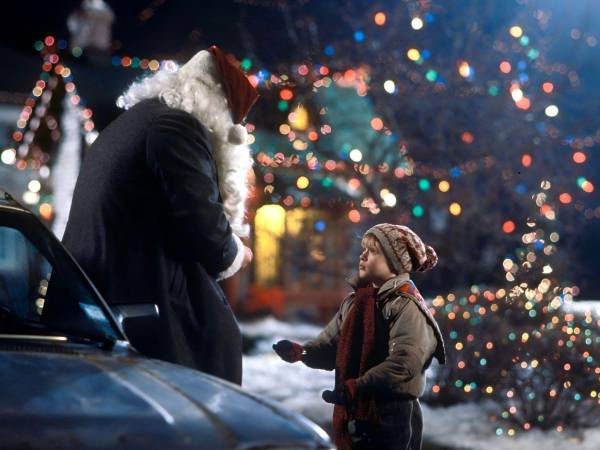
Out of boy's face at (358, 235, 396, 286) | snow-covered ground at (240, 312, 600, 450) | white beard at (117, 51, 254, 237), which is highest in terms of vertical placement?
white beard at (117, 51, 254, 237)

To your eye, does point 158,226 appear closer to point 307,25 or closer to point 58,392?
point 58,392

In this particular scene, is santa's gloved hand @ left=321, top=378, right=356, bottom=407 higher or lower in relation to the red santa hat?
lower

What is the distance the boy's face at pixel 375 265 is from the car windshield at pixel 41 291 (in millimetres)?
1270

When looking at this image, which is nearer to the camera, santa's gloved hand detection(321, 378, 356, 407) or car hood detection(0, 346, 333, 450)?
car hood detection(0, 346, 333, 450)

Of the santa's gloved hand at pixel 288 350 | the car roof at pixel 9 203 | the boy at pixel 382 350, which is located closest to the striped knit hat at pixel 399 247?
the boy at pixel 382 350

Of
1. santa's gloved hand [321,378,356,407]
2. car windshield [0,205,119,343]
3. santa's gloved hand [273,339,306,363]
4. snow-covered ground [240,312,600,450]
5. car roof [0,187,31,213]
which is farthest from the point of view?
snow-covered ground [240,312,600,450]

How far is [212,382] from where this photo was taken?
302 centimetres

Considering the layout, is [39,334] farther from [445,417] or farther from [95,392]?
[445,417]

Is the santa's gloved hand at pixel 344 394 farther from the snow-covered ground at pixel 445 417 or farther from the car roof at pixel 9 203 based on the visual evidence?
the snow-covered ground at pixel 445 417

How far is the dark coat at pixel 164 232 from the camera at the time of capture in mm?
4137

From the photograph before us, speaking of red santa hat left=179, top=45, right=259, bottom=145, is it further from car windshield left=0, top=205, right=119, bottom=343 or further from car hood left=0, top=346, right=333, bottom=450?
car hood left=0, top=346, right=333, bottom=450

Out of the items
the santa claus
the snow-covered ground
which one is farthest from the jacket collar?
the snow-covered ground

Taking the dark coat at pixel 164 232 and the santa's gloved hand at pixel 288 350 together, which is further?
the santa's gloved hand at pixel 288 350

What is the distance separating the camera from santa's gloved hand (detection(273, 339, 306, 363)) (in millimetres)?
4324
